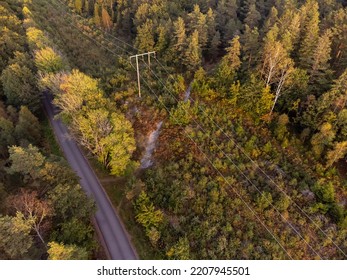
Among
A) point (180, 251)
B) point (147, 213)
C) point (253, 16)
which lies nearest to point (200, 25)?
point (253, 16)

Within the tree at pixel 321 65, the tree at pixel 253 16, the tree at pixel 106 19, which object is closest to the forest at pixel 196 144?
the tree at pixel 321 65

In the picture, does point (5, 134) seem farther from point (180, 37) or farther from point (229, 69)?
point (229, 69)

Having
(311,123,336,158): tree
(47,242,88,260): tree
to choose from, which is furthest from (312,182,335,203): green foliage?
(47,242,88,260): tree

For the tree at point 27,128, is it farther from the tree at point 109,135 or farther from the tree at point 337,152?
the tree at point 337,152

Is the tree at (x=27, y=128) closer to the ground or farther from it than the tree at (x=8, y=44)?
closer to the ground

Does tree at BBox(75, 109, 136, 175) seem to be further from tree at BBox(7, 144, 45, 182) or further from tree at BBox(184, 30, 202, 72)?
tree at BBox(184, 30, 202, 72)

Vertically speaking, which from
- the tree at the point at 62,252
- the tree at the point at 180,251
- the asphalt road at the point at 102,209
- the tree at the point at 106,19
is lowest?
the asphalt road at the point at 102,209

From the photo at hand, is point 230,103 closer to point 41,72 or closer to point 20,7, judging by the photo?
point 41,72


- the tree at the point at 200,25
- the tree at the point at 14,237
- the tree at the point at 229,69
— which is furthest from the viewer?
the tree at the point at 200,25
